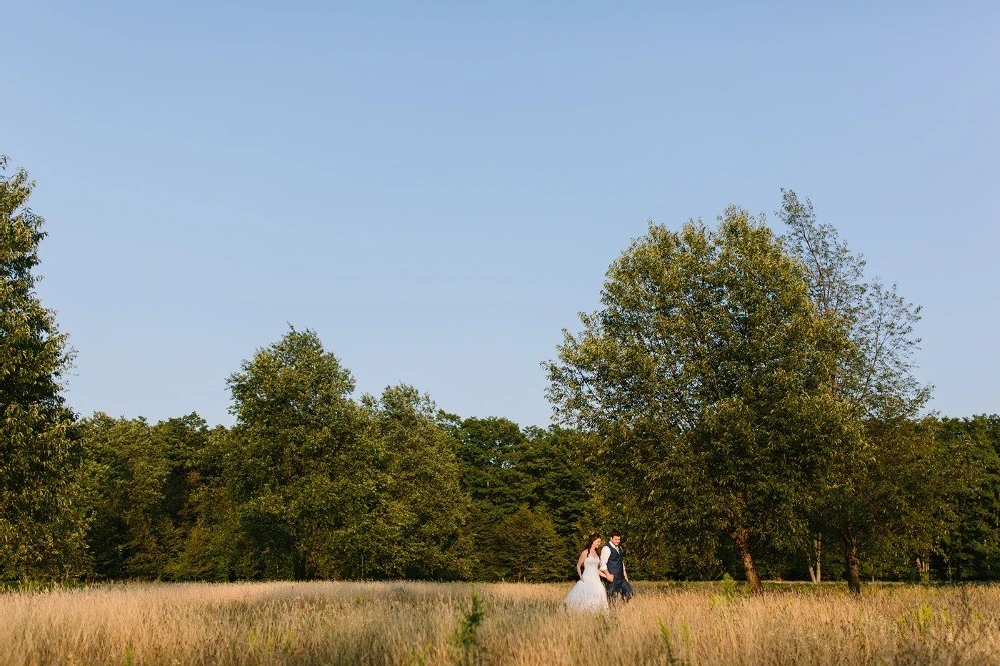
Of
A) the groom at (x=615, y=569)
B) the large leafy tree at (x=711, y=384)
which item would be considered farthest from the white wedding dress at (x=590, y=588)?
the large leafy tree at (x=711, y=384)

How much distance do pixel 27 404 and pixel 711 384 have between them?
22.7 m

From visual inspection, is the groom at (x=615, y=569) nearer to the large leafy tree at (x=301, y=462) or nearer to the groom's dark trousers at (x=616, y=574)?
the groom's dark trousers at (x=616, y=574)

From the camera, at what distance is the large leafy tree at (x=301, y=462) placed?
39.4 meters

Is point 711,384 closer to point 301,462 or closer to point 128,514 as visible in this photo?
point 301,462

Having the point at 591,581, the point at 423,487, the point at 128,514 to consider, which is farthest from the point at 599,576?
the point at 128,514

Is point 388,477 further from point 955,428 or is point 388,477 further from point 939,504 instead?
point 955,428

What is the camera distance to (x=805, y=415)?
23.8 meters

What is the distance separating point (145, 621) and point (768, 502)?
20.0 metres

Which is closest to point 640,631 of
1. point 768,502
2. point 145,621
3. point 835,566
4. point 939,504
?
point 145,621

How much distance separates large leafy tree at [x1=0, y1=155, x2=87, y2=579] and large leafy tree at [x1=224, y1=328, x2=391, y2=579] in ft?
40.7

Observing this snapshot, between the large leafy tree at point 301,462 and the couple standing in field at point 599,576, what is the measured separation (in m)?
21.5

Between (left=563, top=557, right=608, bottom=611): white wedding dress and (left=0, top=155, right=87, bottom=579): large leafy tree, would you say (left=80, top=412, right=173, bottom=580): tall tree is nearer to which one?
(left=0, top=155, right=87, bottom=579): large leafy tree

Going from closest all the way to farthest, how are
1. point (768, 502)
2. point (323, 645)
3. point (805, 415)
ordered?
point (323, 645) < point (805, 415) < point (768, 502)

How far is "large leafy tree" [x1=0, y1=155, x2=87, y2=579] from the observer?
24359 mm
